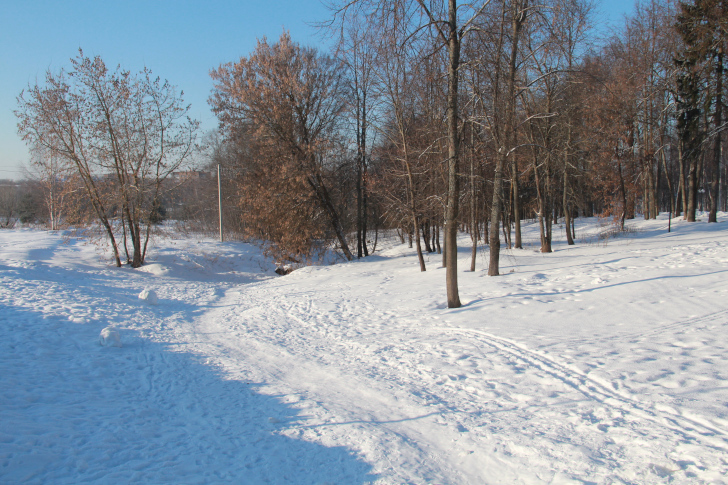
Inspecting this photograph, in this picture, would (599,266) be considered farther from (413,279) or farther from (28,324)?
(28,324)

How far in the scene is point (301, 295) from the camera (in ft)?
42.3

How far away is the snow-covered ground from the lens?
140 inches

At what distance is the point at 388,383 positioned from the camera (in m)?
5.69

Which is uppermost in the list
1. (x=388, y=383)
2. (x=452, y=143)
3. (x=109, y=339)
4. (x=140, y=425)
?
(x=452, y=143)

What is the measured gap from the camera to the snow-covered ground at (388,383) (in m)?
3.56

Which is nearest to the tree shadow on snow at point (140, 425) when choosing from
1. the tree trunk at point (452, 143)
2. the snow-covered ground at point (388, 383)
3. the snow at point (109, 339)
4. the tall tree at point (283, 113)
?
the snow-covered ground at point (388, 383)

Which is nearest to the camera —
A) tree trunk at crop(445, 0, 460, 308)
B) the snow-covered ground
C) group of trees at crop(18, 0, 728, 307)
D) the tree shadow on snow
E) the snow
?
the tree shadow on snow

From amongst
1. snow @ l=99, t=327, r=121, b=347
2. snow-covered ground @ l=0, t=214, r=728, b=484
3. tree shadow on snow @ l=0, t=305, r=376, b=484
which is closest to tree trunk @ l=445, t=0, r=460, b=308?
snow-covered ground @ l=0, t=214, r=728, b=484

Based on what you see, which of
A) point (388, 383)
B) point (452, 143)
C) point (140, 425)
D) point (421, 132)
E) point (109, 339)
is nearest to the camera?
point (140, 425)

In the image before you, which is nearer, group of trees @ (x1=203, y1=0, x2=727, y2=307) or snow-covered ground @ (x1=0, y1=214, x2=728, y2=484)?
snow-covered ground @ (x1=0, y1=214, x2=728, y2=484)

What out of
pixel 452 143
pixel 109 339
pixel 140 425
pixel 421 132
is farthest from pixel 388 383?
pixel 421 132

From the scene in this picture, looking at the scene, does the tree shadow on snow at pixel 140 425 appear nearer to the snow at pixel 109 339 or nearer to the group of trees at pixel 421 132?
the snow at pixel 109 339

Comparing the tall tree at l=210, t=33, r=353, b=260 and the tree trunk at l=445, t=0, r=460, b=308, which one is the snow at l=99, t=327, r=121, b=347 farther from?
the tall tree at l=210, t=33, r=353, b=260

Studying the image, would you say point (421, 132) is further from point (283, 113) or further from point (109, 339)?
point (109, 339)
